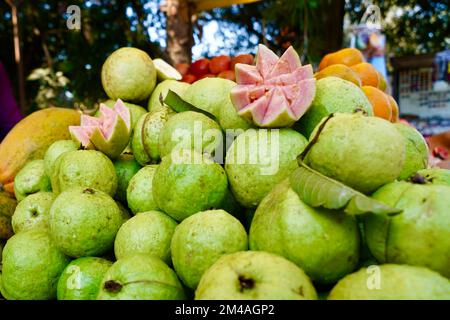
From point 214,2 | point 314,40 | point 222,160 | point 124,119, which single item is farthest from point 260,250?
point 314,40

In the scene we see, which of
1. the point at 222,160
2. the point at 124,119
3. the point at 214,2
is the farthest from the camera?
the point at 214,2

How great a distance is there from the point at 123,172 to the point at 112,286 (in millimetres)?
801

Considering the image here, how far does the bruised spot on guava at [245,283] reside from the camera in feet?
3.06

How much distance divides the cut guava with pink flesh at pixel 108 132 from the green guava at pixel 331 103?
30.4 inches

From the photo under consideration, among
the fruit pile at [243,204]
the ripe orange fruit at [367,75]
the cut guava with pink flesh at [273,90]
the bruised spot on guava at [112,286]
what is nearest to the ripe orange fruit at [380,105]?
the fruit pile at [243,204]

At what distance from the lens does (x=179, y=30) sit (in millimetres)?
4289

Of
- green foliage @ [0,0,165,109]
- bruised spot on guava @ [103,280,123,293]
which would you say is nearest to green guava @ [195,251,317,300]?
bruised spot on guava @ [103,280,123,293]

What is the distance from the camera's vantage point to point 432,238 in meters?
1.01

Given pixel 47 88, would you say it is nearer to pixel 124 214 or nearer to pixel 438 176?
pixel 124 214

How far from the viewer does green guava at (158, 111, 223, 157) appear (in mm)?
1541

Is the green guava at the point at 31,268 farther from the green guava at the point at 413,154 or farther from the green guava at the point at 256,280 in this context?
the green guava at the point at 413,154

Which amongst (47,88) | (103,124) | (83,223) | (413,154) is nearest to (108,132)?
(103,124)

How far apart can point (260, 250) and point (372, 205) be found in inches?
13.6
